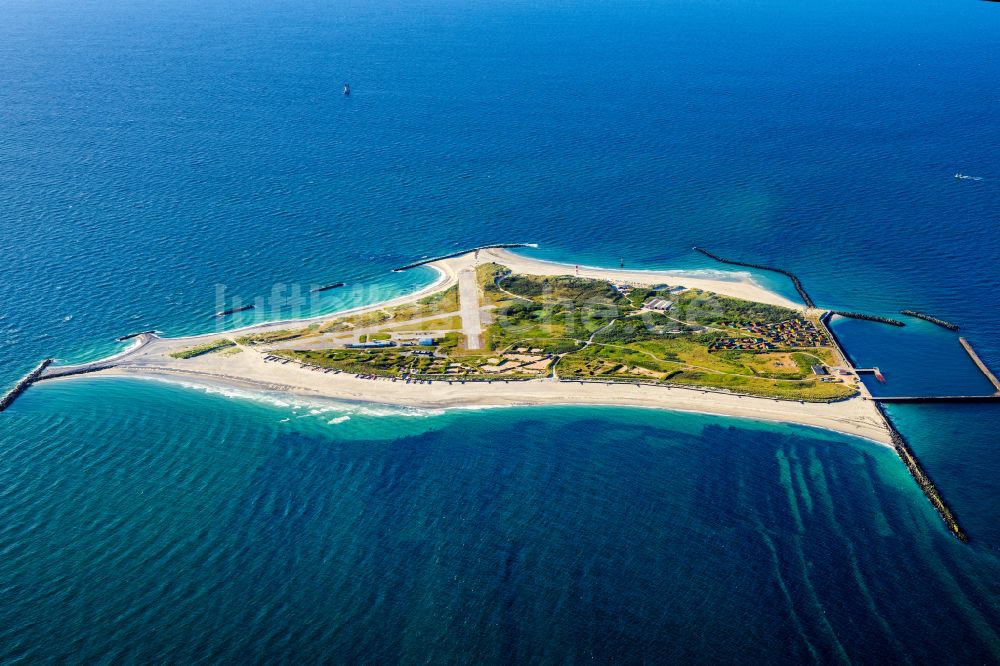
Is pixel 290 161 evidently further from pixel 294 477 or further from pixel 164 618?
pixel 164 618

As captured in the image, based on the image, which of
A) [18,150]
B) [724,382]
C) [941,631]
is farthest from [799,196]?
[18,150]

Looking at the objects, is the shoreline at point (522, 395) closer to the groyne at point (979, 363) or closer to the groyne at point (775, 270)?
the groyne at point (979, 363)

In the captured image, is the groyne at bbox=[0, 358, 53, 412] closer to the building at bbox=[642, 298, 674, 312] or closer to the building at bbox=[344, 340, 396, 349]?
the building at bbox=[344, 340, 396, 349]

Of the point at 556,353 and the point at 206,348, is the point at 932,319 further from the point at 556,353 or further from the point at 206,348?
the point at 206,348

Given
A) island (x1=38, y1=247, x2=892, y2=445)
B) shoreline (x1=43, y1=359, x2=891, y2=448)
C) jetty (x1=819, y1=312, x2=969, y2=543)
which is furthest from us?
island (x1=38, y1=247, x2=892, y2=445)

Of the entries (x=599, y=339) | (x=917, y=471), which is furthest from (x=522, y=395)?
(x=917, y=471)

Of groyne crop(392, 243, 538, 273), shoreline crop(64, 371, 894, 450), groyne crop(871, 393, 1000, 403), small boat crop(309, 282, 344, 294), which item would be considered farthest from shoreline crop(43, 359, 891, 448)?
groyne crop(392, 243, 538, 273)
